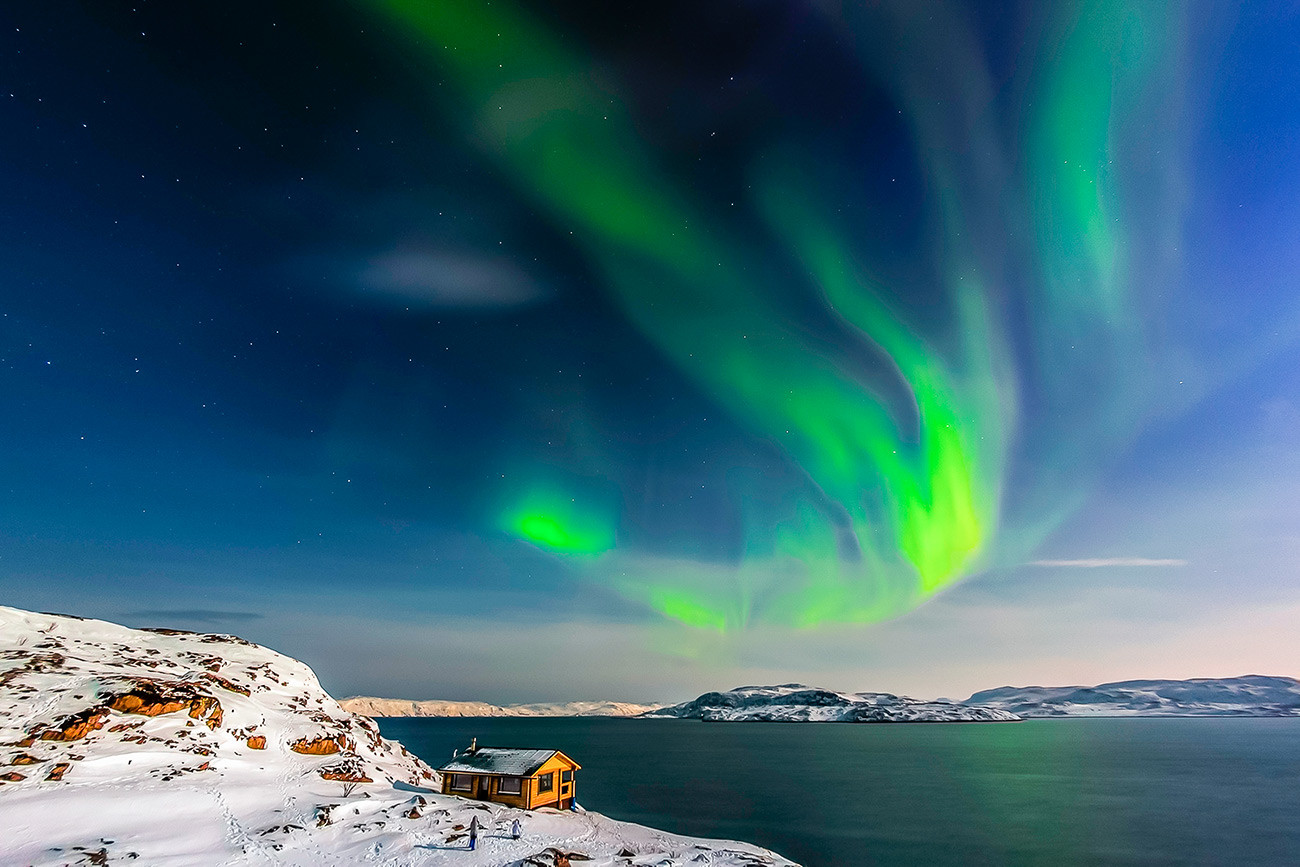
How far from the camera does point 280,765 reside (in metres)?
53.9

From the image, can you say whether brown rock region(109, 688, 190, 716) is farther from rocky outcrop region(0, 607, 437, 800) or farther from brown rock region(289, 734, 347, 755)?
brown rock region(289, 734, 347, 755)

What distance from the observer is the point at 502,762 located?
2319 inches

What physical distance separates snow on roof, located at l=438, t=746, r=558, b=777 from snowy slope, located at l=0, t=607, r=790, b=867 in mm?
3590

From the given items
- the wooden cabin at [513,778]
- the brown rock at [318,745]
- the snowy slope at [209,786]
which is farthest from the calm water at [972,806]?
the brown rock at [318,745]

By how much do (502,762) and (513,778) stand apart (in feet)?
9.59

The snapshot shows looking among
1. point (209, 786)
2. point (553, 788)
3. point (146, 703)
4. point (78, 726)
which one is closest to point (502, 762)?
point (553, 788)

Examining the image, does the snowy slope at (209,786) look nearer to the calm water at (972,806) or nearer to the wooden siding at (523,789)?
the wooden siding at (523,789)

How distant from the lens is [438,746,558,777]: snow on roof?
2239 inches

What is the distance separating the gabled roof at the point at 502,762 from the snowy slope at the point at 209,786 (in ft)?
11.6

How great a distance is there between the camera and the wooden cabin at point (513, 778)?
56.1m

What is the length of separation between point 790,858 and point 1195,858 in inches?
1702

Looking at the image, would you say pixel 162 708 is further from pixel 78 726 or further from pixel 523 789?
pixel 523 789

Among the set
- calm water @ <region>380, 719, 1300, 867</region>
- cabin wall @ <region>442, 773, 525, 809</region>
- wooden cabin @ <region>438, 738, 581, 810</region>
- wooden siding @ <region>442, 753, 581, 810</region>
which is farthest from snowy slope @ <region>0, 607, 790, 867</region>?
calm water @ <region>380, 719, 1300, 867</region>

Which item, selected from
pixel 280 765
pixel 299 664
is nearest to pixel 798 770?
pixel 299 664
